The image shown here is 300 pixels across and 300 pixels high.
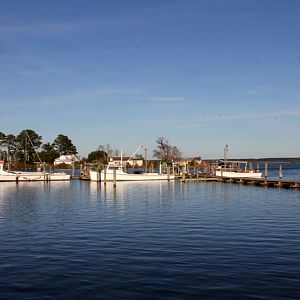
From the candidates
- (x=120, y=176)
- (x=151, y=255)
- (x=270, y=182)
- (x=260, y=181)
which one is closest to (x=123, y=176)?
(x=120, y=176)

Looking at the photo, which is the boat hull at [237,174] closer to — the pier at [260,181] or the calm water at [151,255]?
the pier at [260,181]

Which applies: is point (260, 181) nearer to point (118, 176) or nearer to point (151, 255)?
point (118, 176)

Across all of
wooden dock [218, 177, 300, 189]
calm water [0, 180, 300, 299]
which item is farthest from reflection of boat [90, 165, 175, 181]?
calm water [0, 180, 300, 299]

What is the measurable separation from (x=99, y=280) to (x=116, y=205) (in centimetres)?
3362

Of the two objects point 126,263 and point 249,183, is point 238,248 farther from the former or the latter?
point 249,183

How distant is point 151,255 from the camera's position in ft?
80.3

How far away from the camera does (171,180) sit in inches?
4471

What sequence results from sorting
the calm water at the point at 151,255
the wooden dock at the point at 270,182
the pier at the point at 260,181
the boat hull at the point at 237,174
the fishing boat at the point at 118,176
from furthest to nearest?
the boat hull at the point at 237,174 → the fishing boat at the point at 118,176 → the pier at the point at 260,181 → the wooden dock at the point at 270,182 → the calm water at the point at 151,255

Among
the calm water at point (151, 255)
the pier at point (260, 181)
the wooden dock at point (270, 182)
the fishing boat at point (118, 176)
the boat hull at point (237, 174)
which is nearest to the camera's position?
the calm water at point (151, 255)

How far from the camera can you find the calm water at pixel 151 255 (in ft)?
59.7

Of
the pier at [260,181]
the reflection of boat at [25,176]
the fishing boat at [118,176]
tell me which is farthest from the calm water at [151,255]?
the reflection of boat at [25,176]

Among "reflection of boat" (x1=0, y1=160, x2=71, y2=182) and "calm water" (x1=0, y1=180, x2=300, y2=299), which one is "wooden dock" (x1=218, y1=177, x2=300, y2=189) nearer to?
"calm water" (x1=0, y1=180, x2=300, y2=299)

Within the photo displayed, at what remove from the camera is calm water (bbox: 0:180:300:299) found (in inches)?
717

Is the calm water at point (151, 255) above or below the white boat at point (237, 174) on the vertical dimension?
below
